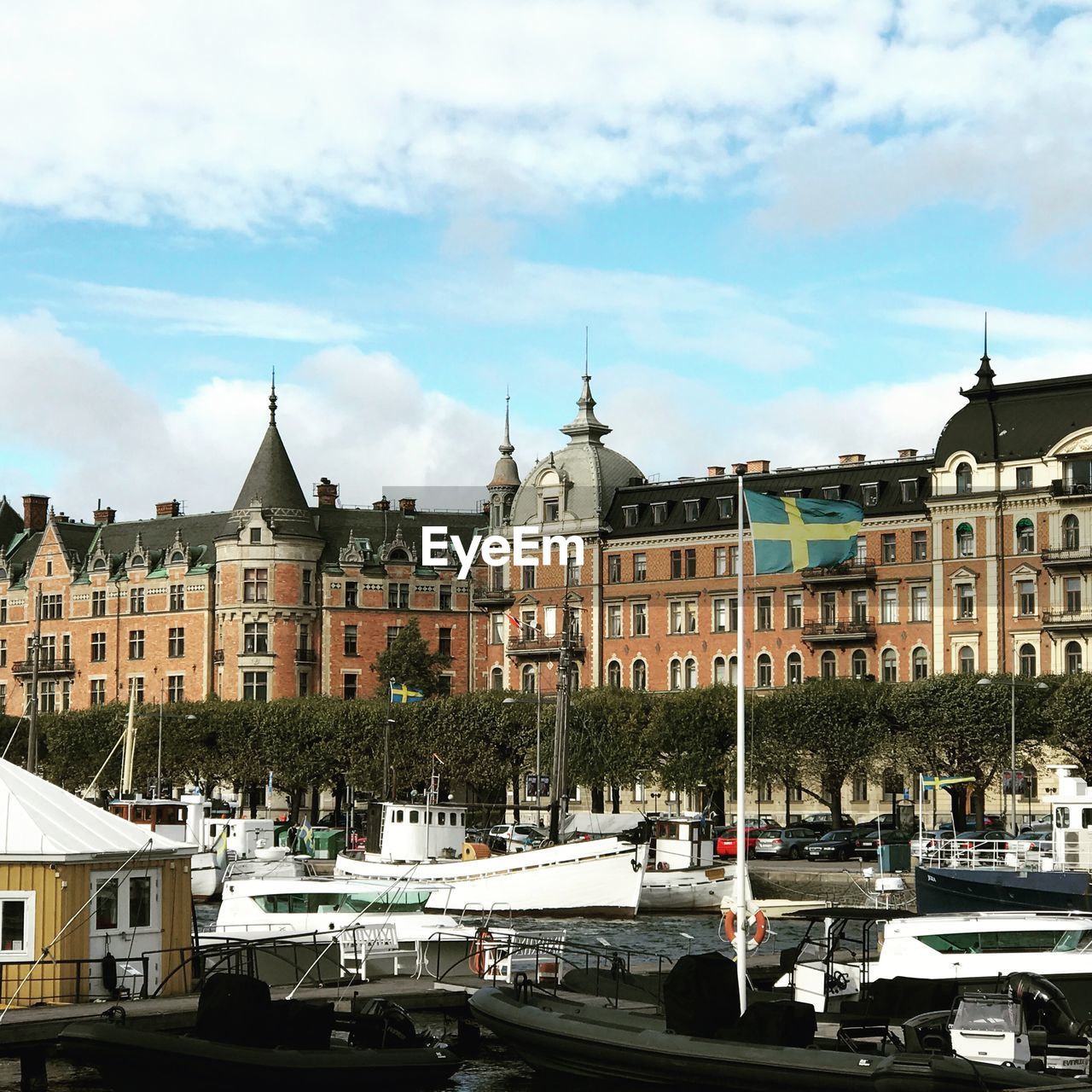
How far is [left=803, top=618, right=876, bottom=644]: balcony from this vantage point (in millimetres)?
96875

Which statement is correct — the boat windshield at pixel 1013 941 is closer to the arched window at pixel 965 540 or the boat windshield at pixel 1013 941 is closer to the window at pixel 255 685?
the arched window at pixel 965 540

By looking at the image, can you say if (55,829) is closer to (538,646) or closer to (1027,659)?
(1027,659)

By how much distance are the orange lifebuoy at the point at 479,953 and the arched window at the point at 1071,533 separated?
57.6 metres

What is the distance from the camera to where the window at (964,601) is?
307ft

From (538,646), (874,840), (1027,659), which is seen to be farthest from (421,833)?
(538,646)

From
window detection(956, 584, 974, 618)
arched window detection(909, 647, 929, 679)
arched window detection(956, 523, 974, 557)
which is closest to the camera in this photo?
arched window detection(956, 523, 974, 557)

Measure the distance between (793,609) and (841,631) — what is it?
363 centimetres

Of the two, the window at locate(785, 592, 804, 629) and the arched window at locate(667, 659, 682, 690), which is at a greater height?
the window at locate(785, 592, 804, 629)

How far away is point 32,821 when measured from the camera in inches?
1244

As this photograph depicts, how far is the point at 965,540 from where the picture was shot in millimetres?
93562

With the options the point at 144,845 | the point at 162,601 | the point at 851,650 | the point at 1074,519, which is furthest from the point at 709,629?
the point at 144,845

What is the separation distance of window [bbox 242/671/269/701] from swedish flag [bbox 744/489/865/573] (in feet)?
277

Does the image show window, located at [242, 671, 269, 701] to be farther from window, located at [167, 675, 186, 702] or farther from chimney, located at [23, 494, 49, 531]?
chimney, located at [23, 494, 49, 531]

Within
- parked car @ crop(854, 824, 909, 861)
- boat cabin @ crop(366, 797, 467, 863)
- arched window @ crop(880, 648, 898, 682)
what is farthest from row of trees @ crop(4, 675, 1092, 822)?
boat cabin @ crop(366, 797, 467, 863)
